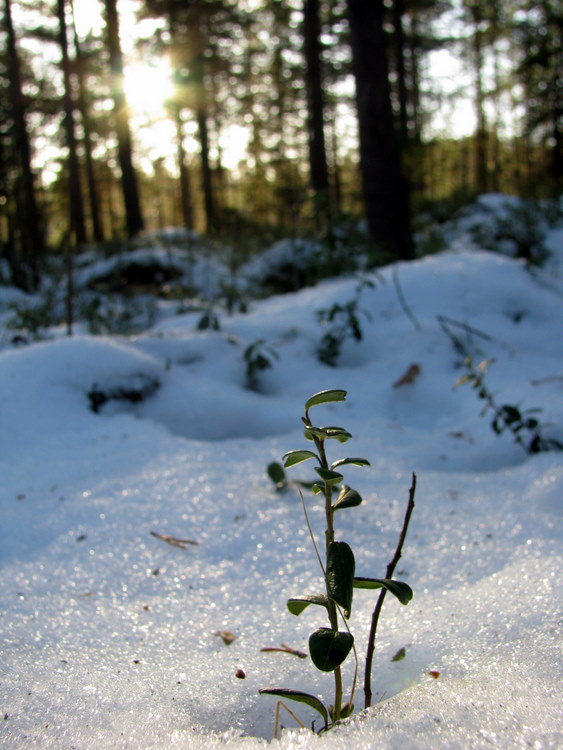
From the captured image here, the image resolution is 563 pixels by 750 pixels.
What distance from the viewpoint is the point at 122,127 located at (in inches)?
503

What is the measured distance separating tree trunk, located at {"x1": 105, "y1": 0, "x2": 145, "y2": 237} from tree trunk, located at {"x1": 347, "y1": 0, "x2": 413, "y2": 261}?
795 cm

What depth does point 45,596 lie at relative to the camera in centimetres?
125

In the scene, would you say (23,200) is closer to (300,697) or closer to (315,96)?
(315,96)

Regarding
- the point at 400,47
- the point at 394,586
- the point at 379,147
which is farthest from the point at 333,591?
the point at 400,47

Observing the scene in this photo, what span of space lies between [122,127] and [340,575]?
13562 millimetres

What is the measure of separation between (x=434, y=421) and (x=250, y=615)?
4.89 feet

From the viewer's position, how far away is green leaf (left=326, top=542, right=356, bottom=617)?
777 mm

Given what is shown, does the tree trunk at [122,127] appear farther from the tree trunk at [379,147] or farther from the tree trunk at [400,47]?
the tree trunk at [379,147]

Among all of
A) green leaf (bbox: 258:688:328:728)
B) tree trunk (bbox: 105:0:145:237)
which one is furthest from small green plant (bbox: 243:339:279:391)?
tree trunk (bbox: 105:0:145:237)

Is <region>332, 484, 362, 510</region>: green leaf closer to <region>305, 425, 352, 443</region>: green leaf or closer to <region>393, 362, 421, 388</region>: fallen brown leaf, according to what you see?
<region>305, 425, 352, 443</region>: green leaf

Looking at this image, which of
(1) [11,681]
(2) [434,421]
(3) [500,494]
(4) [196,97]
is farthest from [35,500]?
(4) [196,97]

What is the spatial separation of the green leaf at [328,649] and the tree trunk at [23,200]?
5.96m

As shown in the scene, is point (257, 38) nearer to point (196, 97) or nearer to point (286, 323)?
point (196, 97)

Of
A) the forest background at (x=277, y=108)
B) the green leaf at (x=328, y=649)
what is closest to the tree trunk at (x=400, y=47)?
the forest background at (x=277, y=108)
